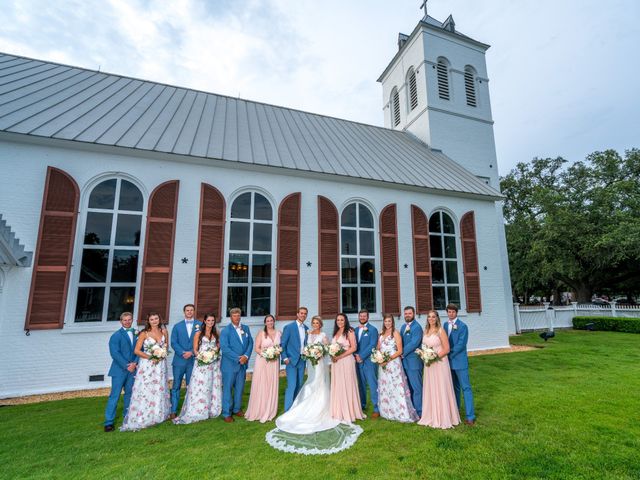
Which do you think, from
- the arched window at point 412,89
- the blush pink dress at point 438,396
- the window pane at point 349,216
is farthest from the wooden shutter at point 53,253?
the arched window at point 412,89

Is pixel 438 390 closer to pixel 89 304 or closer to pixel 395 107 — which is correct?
pixel 89 304

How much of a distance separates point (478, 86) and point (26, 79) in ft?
65.6

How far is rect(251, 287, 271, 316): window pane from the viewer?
914cm

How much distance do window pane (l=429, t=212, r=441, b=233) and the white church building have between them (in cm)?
11

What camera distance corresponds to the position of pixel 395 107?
1980 centimetres

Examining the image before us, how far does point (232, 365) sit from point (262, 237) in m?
4.68

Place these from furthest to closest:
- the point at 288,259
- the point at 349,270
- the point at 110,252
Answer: the point at 349,270 < the point at 288,259 < the point at 110,252

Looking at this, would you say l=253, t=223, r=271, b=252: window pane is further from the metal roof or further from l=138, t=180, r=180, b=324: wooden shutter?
l=138, t=180, r=180, b=324: wooden shutter

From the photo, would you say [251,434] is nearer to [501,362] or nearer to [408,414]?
[408,414]

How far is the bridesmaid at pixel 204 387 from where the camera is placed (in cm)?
529

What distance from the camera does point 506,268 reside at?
50.0 feet

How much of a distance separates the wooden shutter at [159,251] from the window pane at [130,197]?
0.36m

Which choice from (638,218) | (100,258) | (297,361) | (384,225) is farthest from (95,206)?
(638,218)

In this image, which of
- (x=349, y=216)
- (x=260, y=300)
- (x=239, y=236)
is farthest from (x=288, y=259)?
(x=349, y=216)
